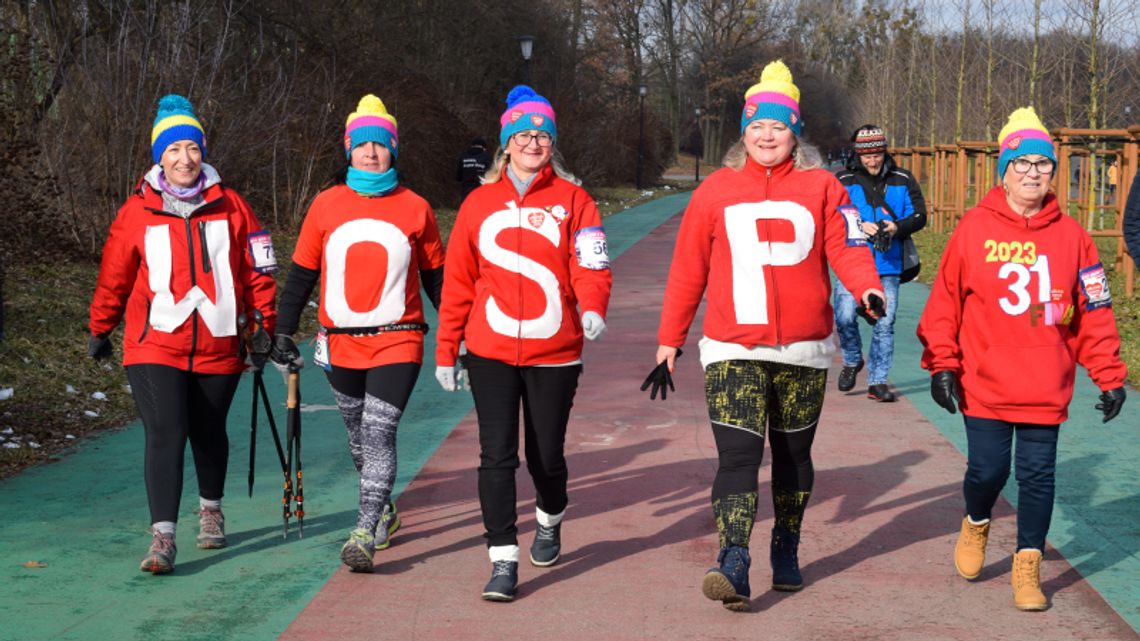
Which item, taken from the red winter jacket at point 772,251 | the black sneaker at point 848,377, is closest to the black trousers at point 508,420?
the red winter jacket at point 772,251

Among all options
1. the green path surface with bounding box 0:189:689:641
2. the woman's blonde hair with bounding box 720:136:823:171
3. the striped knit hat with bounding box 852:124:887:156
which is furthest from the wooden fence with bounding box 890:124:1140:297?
the woman's blonde hair with bounding box 720:136:823:171

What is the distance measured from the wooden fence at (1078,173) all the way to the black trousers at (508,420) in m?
9.41

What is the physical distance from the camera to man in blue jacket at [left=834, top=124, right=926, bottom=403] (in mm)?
9594

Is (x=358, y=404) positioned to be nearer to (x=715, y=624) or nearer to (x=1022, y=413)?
(x=715, y=624)

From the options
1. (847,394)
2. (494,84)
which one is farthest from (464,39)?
(847,394)

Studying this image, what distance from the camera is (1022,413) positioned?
5113mm

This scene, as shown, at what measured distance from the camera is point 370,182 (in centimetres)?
557

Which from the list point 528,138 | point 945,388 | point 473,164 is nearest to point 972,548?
point 945,388

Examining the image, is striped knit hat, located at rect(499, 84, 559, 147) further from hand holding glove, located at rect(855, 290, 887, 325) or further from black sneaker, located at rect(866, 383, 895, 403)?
black sneaker, located at rect(866, 383, 895, 403)

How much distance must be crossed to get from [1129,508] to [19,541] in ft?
15.5

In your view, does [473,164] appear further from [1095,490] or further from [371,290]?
[371,290]

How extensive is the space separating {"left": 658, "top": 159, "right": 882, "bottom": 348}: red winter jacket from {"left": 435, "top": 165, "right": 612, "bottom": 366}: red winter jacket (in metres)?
0.37

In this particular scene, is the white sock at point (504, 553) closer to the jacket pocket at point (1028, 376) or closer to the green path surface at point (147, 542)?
the green path surface at point (147, 542)

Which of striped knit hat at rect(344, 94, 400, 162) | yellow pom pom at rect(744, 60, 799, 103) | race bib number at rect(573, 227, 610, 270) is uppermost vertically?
yellow pom pom at rect(744, 60, 799, 103)
